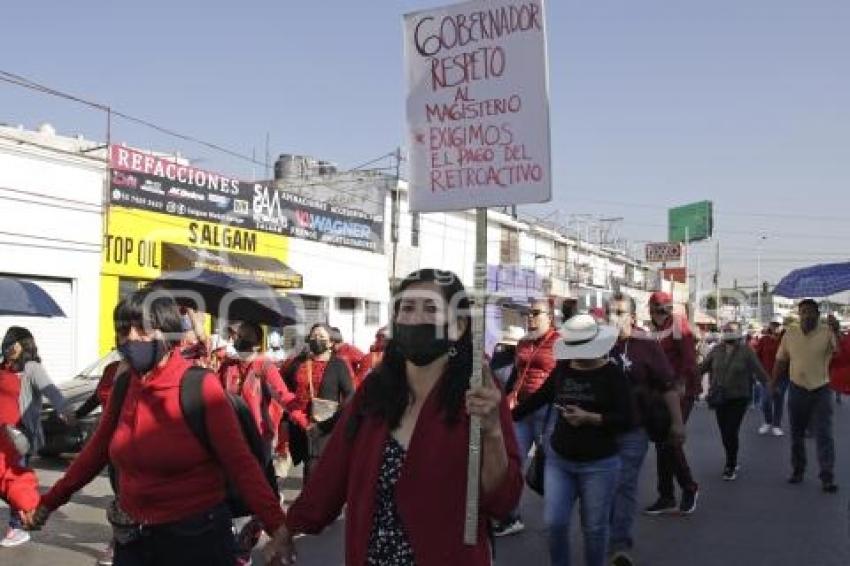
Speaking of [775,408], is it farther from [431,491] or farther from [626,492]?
[431,491]

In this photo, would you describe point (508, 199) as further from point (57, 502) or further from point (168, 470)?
point (57, 502)

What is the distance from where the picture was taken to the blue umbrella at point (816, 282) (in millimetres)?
10727

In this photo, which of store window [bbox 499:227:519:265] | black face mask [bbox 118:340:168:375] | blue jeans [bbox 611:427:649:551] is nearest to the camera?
black face mask [bbox 118:340:168:375]

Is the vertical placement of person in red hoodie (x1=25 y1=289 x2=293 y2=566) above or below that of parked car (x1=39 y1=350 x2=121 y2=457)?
above

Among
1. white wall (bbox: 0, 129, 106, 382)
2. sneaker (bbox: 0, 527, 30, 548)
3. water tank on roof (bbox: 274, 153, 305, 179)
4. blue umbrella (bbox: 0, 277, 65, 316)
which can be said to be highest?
water tank on roof (bbox: 274, 153, 305, 179)

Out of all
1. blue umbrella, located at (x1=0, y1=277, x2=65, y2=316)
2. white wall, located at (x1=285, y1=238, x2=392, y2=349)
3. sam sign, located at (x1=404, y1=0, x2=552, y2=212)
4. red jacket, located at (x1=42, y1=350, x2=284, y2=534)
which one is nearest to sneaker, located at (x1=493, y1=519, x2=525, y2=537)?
red jacket, located at (x1=42, y1=350, x2=284, y2=534)

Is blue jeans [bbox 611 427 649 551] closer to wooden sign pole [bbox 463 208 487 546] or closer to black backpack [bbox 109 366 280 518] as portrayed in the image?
black backpack [bbox 109 366 280 518]

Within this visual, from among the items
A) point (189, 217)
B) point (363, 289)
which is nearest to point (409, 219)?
point (363, 289)

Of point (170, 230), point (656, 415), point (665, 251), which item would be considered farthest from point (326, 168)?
point (656, 415)

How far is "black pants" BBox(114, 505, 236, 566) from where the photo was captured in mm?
3500

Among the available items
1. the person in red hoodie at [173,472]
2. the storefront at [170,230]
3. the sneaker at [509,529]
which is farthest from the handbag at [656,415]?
the storefront at [170,230]

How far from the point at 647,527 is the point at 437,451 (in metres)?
5.43

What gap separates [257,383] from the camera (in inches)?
300

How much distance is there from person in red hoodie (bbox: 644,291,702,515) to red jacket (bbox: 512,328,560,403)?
1091 millimetres
